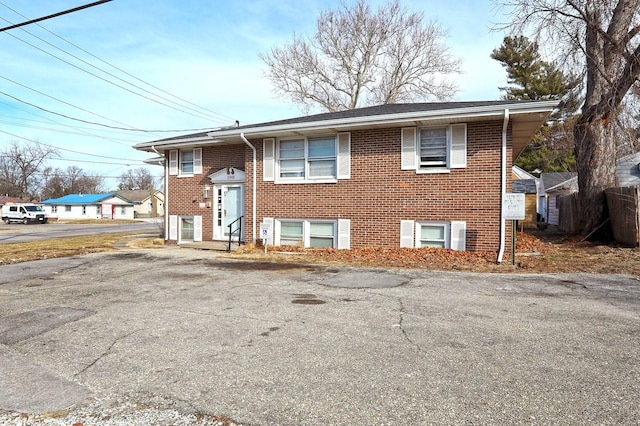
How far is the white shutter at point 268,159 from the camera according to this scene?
12586mm

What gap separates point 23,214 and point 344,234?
152 feet

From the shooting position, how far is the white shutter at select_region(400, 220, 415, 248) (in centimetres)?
1084

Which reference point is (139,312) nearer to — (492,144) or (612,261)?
(492,144)

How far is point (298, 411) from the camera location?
277 cm

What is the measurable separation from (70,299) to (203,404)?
451 cm

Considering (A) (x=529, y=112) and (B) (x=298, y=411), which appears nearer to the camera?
(B) (x=298, y=411)

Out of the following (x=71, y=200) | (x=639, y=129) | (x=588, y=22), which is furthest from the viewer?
(x=71, y=200)

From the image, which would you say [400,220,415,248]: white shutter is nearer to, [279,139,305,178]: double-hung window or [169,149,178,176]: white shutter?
Answer: [279,139,305,178]: double-hung window

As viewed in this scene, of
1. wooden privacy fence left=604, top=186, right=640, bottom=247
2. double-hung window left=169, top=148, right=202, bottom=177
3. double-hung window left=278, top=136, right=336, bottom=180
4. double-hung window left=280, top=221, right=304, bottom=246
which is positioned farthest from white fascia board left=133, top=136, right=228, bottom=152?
wooden privacy fence left=604, top=186, right=640, bottom=247

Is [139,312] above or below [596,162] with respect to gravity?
below

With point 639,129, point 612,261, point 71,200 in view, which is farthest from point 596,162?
point 71,200

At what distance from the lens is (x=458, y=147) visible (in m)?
10.4

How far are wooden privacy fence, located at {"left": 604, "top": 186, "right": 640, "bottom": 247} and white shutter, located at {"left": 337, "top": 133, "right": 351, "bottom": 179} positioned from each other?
25.7 ft

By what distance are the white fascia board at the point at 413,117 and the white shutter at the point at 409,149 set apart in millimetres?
504
